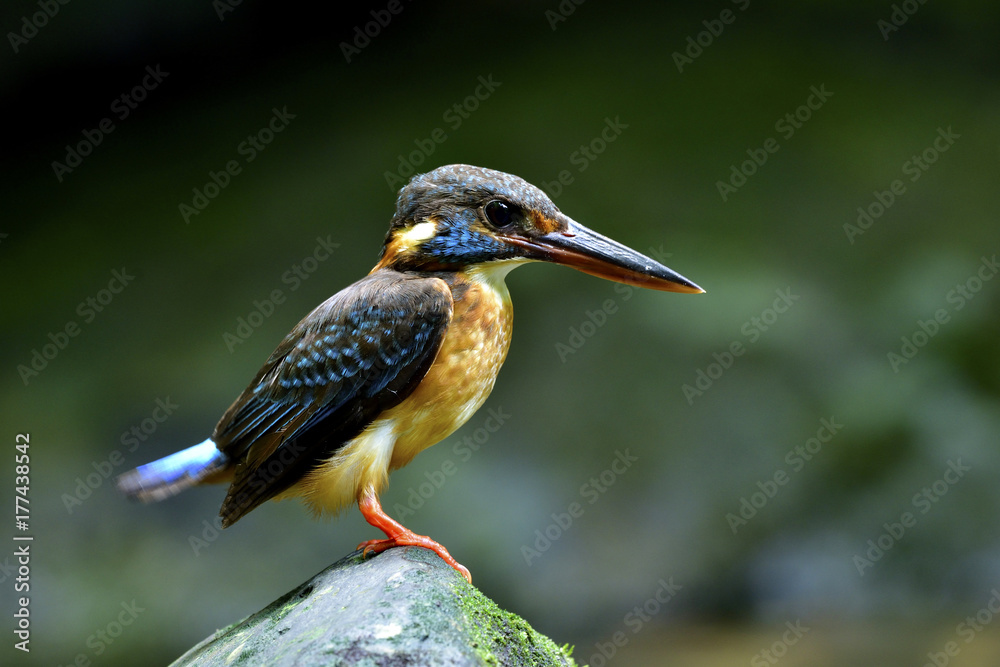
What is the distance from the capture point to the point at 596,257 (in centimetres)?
270

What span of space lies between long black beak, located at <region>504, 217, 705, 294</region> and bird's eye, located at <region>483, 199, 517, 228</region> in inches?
2.0

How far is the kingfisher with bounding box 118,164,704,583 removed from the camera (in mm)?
2570

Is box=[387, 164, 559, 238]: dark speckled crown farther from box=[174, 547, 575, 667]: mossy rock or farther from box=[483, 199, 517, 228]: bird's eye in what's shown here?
box=[174, 547, 575, 667]: mossy rock

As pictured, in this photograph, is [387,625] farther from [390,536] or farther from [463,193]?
[463,193]

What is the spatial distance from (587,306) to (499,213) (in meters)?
3.04

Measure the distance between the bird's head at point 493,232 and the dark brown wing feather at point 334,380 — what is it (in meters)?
0.12

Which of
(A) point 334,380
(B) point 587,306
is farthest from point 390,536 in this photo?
(B) point 587,306

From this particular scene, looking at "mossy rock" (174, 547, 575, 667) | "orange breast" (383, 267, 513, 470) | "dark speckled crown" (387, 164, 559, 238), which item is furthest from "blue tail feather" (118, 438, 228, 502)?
"dark speckled crown" (387, 164, 559, 238)

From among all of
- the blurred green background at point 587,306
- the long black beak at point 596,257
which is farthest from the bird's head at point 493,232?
the blurred green background at point 587,306

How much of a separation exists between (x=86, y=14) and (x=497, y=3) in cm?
338

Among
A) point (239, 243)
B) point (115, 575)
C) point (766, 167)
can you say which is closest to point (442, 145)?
point (239, 243)

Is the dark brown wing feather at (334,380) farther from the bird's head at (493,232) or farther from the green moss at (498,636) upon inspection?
the green moss at (498,636)

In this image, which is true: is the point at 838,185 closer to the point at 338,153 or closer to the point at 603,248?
the point at 338,153

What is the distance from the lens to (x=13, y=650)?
4824 millimetres
